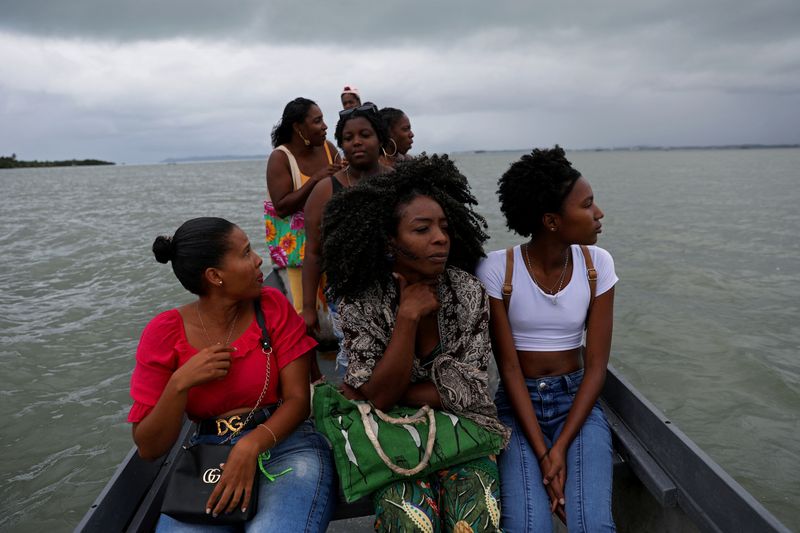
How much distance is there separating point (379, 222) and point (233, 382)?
3.11 feet

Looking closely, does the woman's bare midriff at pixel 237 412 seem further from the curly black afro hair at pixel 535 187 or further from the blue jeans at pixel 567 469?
the curly black afro hair at pixel 535 187

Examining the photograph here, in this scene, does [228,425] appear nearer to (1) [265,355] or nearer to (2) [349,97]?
(1) [265,355]

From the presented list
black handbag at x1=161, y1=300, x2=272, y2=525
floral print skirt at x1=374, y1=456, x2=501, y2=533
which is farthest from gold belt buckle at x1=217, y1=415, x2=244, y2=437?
floral print skirt at x1=374, y1=456, x2=501, y2=533

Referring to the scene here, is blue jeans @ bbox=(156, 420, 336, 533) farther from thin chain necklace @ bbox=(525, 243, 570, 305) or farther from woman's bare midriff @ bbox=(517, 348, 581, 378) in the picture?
thin chain necklace @ bbox=(525, 243, 570, 305)

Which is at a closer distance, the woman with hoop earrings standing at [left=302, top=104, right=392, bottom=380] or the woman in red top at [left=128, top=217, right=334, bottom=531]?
the woman in red top at [left=128, top=217, right=334, bottom=531]

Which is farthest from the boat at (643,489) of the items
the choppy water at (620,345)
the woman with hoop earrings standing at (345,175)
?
the choppy water at (620,345)

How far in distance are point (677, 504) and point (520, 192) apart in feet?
5.20

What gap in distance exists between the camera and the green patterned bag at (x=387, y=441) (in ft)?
7.16

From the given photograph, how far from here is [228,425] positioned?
7.64ft

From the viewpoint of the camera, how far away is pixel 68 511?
4.59 metres

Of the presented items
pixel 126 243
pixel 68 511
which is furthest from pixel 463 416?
pixel 126 243

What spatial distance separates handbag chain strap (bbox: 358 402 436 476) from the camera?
2172 mm

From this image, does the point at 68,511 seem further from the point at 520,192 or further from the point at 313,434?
the point at 520,192

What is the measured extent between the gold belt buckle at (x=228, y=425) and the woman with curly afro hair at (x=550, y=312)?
1.15 m
